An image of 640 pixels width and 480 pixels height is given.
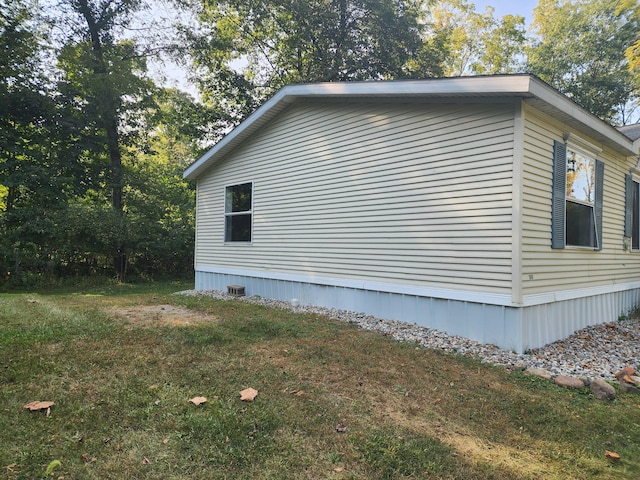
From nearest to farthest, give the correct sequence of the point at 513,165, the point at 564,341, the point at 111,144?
the point at 513,165
the point at 564,341
the point at 111,144

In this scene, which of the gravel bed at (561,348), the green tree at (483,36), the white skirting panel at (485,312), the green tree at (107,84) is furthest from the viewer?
the green tree at (483,36)

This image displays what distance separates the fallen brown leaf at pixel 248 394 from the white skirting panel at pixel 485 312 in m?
3.18

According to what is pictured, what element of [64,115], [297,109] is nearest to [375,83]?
[297,109]

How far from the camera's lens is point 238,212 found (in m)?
9.28

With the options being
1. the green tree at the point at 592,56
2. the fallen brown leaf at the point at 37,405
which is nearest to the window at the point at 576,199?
the fallen brown leaf at the point at 37,405

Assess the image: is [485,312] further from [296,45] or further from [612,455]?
[296,45]

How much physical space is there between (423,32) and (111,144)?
14.8 meters

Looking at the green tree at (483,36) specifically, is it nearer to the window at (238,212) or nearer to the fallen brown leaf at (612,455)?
the window at (238,212)

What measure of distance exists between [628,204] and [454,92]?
188 inches

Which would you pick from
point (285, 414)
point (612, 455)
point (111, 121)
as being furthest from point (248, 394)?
point (111, 121)

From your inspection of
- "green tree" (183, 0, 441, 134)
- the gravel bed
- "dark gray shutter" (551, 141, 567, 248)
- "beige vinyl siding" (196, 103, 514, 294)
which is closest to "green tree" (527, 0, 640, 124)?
"green tree" (183, 0, 441, 134)

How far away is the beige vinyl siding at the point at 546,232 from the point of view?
461 centimetres

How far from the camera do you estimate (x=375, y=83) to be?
19.1 ft

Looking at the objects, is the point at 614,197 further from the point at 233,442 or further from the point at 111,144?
the point at 111,144
